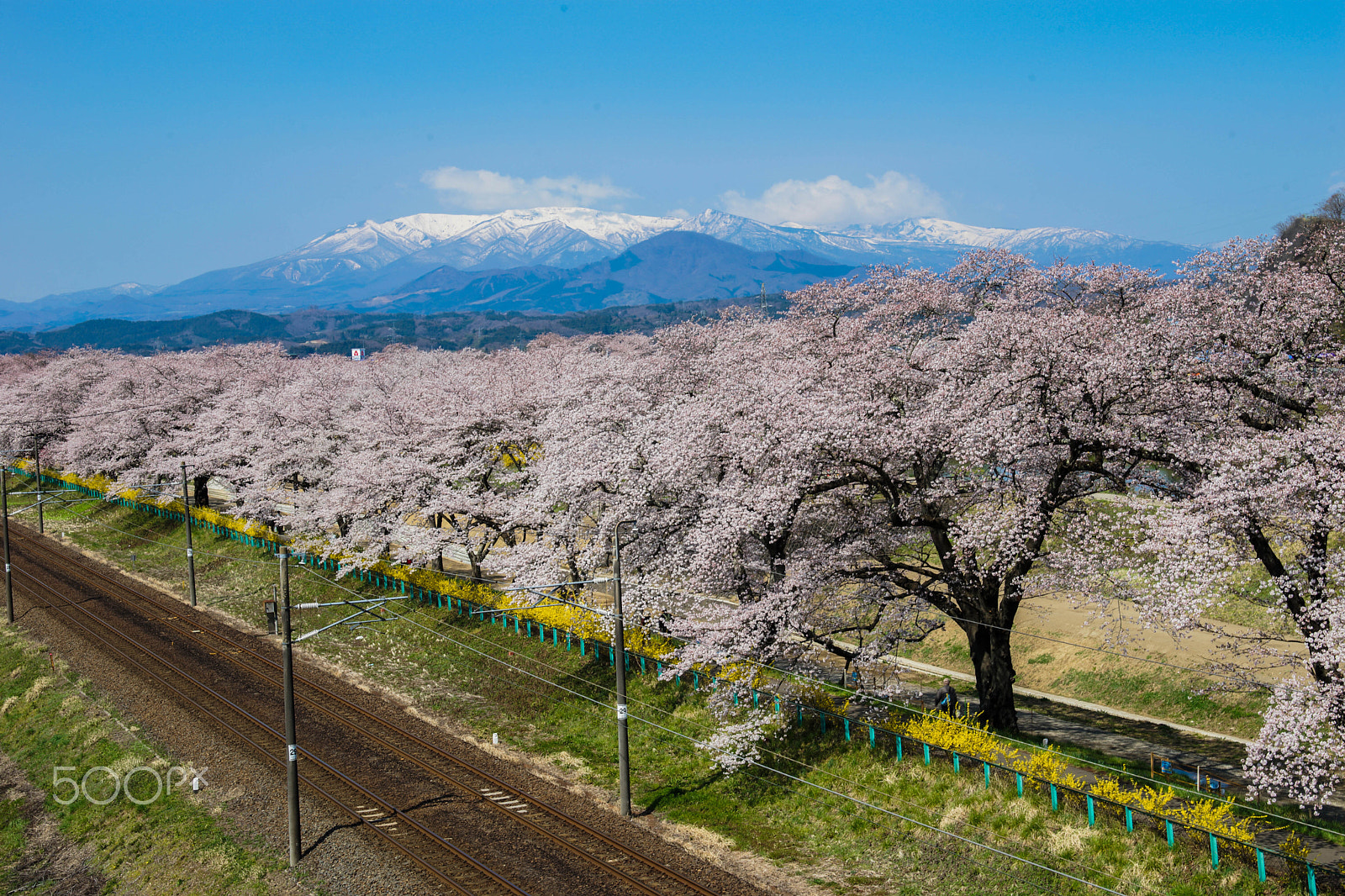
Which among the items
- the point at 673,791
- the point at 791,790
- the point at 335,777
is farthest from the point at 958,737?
the point at 335,777

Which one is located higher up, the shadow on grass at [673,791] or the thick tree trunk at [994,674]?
the thick tree trunk at [994,674]

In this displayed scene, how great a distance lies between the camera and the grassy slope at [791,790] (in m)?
16.3

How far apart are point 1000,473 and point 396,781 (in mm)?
19086

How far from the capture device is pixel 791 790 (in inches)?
843

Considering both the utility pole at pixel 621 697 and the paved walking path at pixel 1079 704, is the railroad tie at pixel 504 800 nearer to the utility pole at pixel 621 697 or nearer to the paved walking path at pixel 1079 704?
the utility pole at pixel 621 697

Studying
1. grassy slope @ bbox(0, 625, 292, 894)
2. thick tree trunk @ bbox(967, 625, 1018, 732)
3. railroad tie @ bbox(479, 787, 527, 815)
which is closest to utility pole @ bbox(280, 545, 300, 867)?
grassy slope @ bbox(0, 625, 292, 894)

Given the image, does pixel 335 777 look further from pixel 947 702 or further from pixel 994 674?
pixel 994 674

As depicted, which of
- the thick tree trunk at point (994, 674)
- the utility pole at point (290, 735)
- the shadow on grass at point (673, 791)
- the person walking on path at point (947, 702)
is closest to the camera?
the utility pole at point (290, 735)

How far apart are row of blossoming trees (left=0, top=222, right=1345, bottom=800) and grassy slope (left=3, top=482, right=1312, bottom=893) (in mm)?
2898

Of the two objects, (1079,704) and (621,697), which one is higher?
(621,697)

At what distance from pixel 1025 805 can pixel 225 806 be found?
20667 millimetres

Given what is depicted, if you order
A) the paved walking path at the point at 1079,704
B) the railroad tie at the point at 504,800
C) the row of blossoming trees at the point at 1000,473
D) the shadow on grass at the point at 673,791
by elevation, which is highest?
the row of blossoming trees at the point at 1000,473

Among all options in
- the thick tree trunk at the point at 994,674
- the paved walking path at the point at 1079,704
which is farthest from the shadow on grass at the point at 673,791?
the thick tree trunk at the point at 994,674

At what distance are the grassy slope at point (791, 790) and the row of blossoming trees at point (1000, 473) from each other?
290 cm
